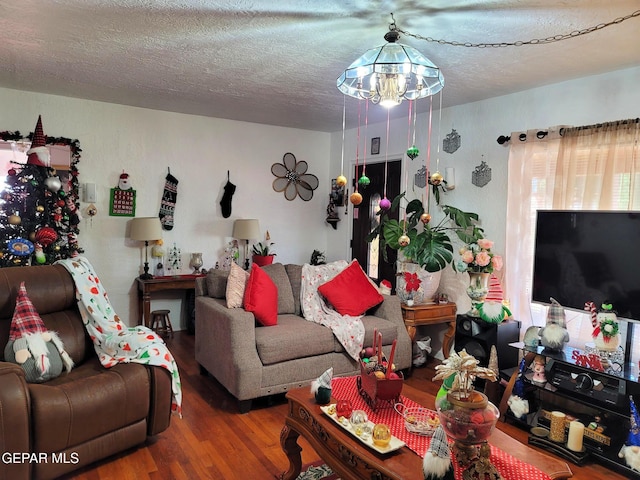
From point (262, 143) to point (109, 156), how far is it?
177cm

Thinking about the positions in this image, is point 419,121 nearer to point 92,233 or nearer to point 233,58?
point 233,58

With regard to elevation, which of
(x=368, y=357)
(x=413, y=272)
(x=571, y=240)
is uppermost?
Result: (x=571, y=240)

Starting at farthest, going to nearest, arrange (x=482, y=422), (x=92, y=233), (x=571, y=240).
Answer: (x=92, y=233), (x=571, y=240), (x=482, y=422)

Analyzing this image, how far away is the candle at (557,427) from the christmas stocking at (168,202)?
4.05m

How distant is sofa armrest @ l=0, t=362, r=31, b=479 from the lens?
1.85 meters

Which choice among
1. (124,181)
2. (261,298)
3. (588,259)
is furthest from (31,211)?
(588,259)

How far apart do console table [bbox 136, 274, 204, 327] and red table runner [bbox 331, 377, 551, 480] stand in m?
2.75

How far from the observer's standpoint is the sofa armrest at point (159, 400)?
2451 millimetres

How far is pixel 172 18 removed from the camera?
7.79 feet

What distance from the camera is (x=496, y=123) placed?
381 centimetres

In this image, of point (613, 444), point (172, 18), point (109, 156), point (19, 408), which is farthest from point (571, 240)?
point (109, 156)

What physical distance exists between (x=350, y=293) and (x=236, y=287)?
98 cm

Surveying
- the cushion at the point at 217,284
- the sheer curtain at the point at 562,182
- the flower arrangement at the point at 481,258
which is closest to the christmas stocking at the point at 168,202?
the cushion at the point at 217,284

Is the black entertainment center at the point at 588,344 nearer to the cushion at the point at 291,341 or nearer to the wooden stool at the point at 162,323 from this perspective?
the cushion at the point at 291,341
